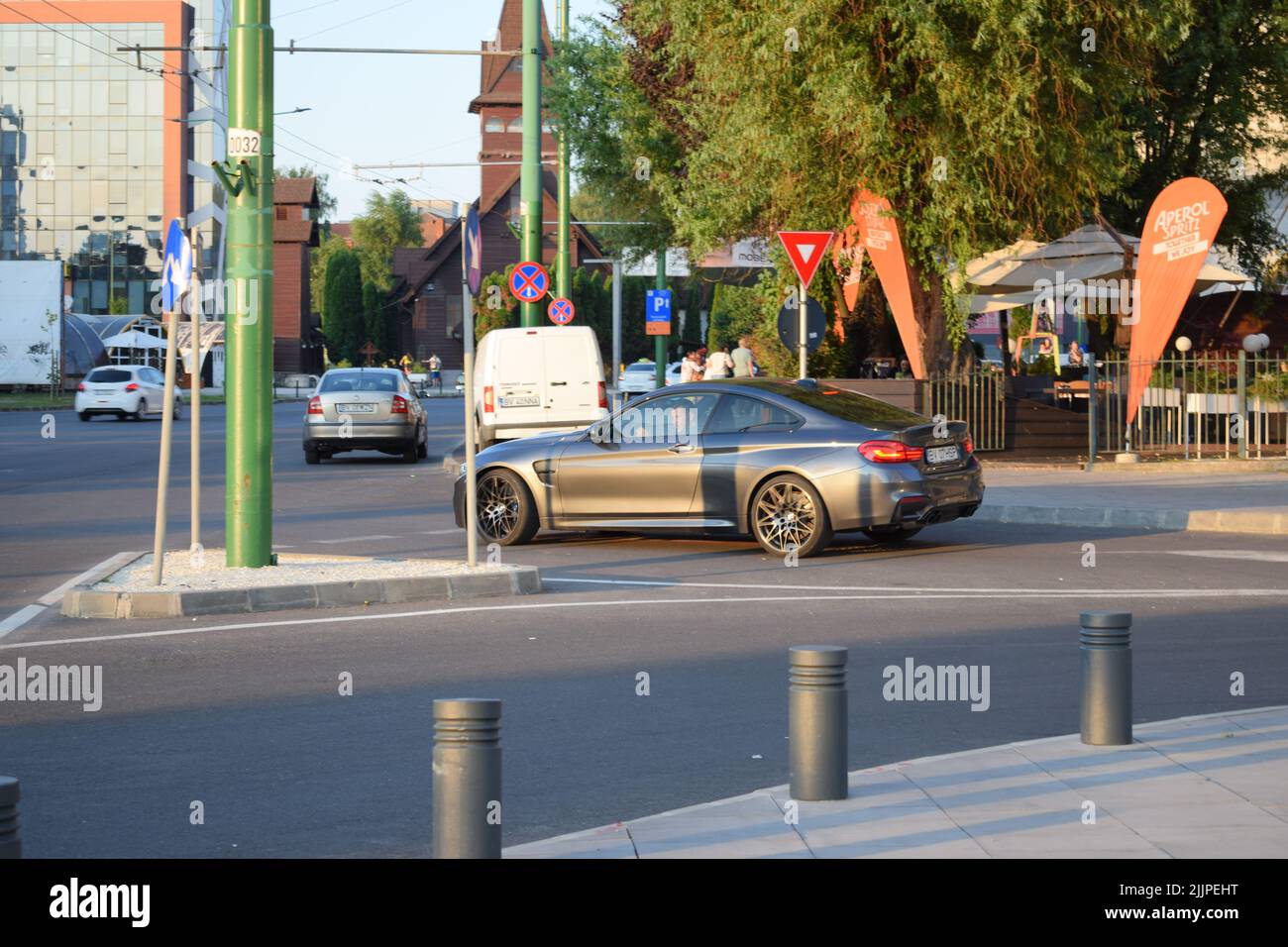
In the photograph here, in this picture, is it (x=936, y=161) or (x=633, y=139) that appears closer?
(x=936, y=161)

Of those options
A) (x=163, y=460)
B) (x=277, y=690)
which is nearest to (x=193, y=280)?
(x=163, y=460)

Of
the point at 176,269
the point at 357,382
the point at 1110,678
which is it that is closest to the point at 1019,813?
the point at 1110,678

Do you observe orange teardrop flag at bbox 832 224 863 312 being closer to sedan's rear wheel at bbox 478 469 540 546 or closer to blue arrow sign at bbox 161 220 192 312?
sedan's rear wheel at bbox 478 469 540 546

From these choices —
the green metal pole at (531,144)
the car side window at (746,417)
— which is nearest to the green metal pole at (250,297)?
the car side window at (746,417)

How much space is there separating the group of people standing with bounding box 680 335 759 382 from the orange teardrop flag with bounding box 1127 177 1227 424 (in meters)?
5.92

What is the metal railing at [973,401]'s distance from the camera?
981 inches

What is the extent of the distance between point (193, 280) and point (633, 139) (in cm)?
2346

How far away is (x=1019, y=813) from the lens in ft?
19.9

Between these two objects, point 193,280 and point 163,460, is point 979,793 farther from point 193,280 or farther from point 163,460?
point 193,280

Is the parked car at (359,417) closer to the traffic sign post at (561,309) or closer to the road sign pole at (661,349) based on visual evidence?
the traffic sign post at (561,309)

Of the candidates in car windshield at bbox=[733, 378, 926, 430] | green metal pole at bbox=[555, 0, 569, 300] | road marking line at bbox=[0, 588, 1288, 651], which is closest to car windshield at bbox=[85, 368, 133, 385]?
green metal pole at bbox=[555, 0, 569, 300]

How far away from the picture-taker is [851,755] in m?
7.35

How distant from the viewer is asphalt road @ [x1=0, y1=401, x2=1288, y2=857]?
6656mm

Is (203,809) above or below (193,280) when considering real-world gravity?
below
